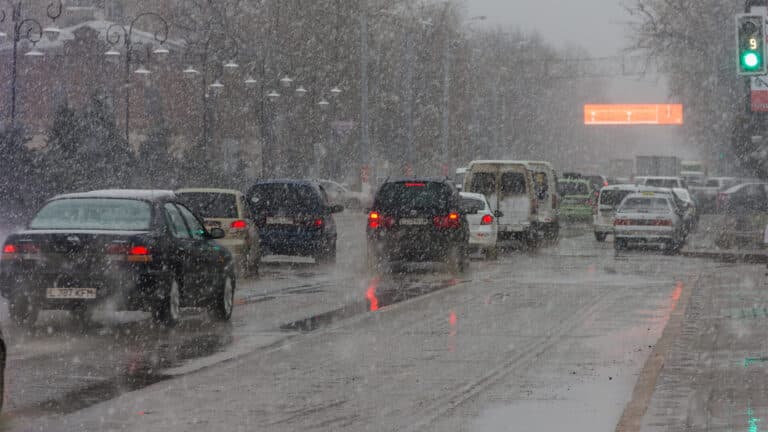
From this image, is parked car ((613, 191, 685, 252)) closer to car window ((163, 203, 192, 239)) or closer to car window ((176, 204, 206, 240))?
car window ((176, 204, 206, 240))

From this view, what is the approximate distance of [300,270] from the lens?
27.5m

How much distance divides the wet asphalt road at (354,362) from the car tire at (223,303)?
20cm

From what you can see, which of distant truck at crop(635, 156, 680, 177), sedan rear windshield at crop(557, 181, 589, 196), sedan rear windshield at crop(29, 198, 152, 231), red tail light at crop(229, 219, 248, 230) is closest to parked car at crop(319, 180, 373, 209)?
sedan rear windshield at crop(557, 181, 589, 196)

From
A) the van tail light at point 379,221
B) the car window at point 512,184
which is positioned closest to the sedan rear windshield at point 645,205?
the car window at point 512,184

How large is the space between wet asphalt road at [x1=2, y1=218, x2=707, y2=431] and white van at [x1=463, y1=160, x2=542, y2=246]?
12.2 metres

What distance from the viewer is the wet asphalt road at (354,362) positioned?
32.3 ft

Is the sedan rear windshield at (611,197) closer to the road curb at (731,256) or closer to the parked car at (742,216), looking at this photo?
the parked car at (742,216)

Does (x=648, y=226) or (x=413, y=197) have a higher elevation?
(x=413, y=197)

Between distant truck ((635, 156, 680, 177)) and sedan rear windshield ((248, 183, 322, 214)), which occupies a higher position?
sedan rear windshield ((248, 183, 322, 214))

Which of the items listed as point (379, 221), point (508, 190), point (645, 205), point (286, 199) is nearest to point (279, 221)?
point (286, 199)

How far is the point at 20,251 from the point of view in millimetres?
15406

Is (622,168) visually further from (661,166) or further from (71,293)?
(71,293)

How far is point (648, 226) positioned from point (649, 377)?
76.9 feet

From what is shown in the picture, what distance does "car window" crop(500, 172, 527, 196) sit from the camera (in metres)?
35.1
